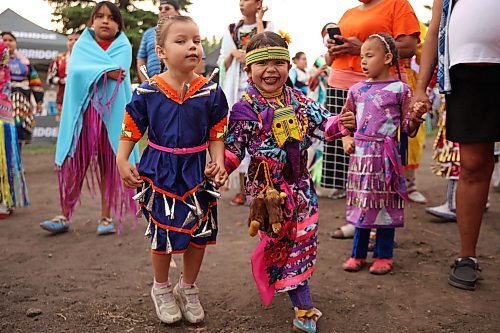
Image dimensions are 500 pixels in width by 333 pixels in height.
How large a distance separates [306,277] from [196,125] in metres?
0.92

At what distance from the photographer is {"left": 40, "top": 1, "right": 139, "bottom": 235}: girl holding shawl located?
4.15 meters

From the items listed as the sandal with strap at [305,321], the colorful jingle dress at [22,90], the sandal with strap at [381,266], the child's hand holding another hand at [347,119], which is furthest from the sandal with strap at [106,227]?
the colorful jingle dress at [22,90]

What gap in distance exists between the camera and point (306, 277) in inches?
101

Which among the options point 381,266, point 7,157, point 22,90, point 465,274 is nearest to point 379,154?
point 381,266

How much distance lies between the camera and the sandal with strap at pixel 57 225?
4.40 m

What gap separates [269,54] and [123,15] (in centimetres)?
1541

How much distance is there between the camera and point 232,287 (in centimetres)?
314

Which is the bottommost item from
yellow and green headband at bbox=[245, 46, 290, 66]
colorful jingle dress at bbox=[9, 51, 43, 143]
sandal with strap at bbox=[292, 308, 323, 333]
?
sandal with strap at bbox=[292, 308, 323, 333]

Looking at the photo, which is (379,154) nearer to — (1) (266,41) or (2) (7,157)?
(1) (266,41)

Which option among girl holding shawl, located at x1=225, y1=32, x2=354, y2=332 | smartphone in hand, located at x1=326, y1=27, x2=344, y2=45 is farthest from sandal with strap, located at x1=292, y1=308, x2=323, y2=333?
smartphone in hand, located at x1=326, y1=27, x2=344, y2=45

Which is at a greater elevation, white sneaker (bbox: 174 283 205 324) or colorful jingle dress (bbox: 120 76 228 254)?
colorful jingle dress (bbox: 120 76 228 254)

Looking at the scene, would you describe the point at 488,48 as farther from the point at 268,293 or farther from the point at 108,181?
the point at 108,181

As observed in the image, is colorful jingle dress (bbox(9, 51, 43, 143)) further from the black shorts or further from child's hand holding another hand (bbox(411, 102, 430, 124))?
the black shorts

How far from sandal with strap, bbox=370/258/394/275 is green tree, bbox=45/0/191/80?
582 inches
